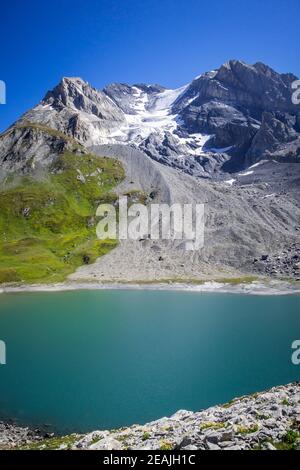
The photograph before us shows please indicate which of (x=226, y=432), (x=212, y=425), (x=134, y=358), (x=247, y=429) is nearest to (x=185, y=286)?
(x=134, y=358)

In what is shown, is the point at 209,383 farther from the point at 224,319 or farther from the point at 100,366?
the point at 224,319

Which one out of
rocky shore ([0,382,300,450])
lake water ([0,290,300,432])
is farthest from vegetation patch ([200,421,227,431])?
lake water ([0,290,300,432])

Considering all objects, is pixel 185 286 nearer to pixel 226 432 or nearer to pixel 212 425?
pixel 212 425

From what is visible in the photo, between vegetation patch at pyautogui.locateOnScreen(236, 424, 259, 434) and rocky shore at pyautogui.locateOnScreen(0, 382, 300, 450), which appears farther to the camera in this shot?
vegetation patch at pyautogui.locateOnScreen(236, 424, 259, 434)

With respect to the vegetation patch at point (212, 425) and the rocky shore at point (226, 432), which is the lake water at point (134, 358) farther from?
the vegetation patch at point (212, 425)

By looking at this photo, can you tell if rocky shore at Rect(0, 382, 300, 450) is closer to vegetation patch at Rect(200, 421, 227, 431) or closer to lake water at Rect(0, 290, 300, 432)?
vegetation patch at Rect(200, 421, 227, 431)

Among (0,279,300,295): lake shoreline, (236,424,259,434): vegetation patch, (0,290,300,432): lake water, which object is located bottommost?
(0,290,300,432): lake water
